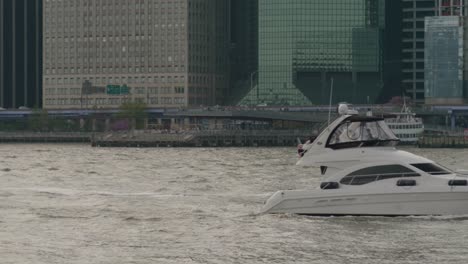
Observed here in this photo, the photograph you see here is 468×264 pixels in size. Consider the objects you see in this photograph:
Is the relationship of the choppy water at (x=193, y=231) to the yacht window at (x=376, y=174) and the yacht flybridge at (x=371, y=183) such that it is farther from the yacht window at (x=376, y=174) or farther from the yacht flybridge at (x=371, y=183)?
the yacht window at (x=376, y=174)

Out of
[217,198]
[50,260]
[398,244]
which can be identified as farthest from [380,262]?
[217,198]

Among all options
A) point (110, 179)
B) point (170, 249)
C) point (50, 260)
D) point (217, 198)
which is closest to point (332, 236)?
point (170, 249)

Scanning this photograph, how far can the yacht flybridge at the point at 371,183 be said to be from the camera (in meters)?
57.7

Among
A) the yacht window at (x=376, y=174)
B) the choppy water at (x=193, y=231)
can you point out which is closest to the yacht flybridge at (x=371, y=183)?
the yacht window at (x=376, y=174)

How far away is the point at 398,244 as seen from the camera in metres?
52.9

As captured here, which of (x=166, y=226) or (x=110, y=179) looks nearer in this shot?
(x=166, y=226)

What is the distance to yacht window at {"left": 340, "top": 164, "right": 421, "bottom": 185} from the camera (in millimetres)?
58438

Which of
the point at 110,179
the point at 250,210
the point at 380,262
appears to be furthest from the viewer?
the point at 110,179

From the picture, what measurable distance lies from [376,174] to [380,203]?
1492 mm

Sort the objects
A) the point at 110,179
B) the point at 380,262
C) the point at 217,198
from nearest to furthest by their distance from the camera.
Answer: the point at 380,262
the point at 217,198
the point at 110,179

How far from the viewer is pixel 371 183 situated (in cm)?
5831

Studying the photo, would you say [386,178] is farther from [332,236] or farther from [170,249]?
[170,249]

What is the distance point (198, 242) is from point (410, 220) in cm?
1052

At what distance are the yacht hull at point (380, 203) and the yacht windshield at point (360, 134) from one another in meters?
3.52
